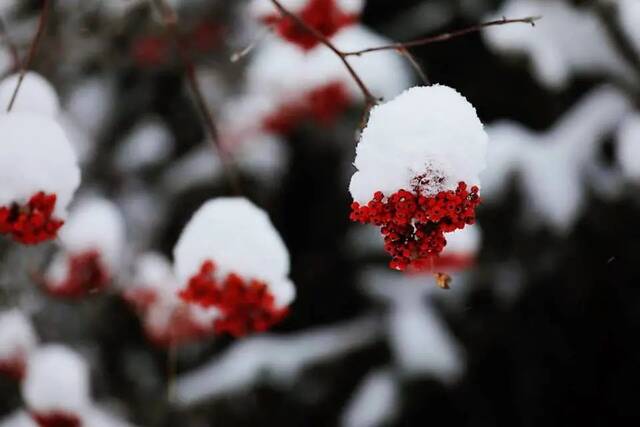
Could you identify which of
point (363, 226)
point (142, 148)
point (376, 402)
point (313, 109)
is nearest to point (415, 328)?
point (376, 402)

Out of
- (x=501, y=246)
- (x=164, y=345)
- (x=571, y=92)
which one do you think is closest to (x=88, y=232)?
(x=164, y=345)

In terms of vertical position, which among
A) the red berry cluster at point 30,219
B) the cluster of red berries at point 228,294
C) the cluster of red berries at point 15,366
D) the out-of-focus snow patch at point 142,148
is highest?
the red berry cluster at point 30,219

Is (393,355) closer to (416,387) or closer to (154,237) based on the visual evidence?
(416,387)

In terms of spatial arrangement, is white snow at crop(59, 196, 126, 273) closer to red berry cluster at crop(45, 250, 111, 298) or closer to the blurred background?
red berry cluster at crop(45, 250, 111, 298)

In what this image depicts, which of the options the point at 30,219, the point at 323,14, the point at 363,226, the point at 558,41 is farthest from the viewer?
the point at 363,226

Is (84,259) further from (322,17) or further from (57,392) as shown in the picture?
(322,17)

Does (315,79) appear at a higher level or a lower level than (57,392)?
higher

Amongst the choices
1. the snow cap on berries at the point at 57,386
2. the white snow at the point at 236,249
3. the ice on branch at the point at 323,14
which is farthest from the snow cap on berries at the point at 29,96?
the snow cap on berries at the point at 57,386

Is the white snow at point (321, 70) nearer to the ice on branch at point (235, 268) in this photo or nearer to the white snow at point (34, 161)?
the ice on branch at point (235, 268)
